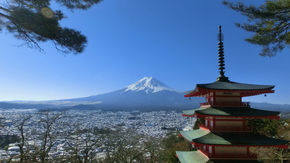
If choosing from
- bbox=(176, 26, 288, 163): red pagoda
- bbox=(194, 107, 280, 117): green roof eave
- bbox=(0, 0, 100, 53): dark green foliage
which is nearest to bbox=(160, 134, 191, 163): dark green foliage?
bbox=(176, 26, 288, 163): red pagoda

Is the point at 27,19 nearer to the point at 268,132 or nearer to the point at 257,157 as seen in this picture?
the point at 257,157

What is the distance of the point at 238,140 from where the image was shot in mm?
6395

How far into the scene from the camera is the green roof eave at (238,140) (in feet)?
20.3

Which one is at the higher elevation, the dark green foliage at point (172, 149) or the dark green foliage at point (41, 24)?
the dark green foliage at point (41, 24)

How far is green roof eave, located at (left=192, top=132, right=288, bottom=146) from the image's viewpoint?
243 inches

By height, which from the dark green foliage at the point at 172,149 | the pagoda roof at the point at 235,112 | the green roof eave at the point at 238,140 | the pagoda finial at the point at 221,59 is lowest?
the dark green foliage at the point at 172,149

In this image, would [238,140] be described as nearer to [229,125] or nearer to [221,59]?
[229,125]

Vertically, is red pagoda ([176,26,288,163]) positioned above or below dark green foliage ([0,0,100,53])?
below

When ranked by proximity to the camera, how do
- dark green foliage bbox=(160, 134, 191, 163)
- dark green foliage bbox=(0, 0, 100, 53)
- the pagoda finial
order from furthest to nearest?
dark green foliage bbox=(160, 134, 191, 163)
the pagoda finial
dark green foliage bbox=(0, 0, 100, 53)

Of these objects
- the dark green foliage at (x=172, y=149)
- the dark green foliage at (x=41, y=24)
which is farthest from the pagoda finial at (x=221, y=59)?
the dark green foliage at (x=172, y=149)

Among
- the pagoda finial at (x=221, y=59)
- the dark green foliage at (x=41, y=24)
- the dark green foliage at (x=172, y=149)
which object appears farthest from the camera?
the dark green foliage at (x=172, y=149)

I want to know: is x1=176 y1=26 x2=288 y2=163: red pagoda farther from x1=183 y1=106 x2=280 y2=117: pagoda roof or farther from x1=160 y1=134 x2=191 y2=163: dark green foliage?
x1=160 y1=134 x2=191 y2=163: dark green foliage

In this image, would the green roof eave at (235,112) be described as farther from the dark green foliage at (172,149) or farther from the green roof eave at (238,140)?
the dark green foliage at (172,149)

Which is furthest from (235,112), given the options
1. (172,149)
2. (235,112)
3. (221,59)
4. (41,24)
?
(172,149)
